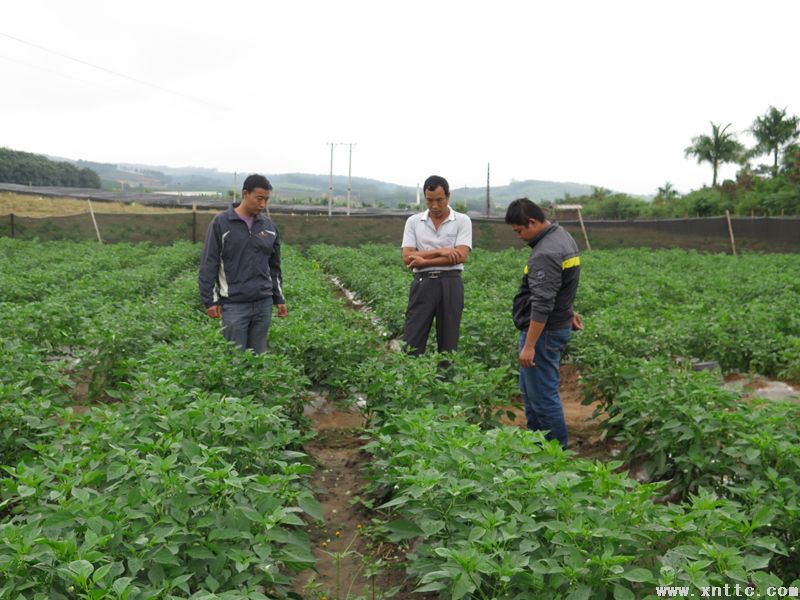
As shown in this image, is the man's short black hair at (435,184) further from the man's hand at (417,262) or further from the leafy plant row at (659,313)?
the leafy plant row at (659,313)

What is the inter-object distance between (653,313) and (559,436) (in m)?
4.67

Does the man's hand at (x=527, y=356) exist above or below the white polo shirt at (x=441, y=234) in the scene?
below

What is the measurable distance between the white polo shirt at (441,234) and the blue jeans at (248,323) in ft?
4.06

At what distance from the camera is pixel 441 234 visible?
5.58 m

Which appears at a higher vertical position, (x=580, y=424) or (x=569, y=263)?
(x=569, y=263)

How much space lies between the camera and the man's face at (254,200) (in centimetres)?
511

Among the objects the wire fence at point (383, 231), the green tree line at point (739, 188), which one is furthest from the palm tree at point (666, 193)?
the wire fence at point (383, 231)

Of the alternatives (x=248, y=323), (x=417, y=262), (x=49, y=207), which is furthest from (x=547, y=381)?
(x=49, y=207)

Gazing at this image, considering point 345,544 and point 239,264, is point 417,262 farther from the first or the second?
point 345,544

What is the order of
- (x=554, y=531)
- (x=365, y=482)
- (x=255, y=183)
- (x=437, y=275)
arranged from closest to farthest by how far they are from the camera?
(x=554, y=531)
(x=365, y=482)
(x=255, y=183)
(x=437, y=275)

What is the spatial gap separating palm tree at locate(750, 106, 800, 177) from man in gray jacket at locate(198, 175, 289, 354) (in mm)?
47725

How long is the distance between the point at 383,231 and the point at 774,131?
3437 cm

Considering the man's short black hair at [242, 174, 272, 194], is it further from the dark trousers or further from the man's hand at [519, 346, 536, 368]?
the man's hand at [519, 346, 536, 368]

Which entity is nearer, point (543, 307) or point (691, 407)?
point (691, 407)
